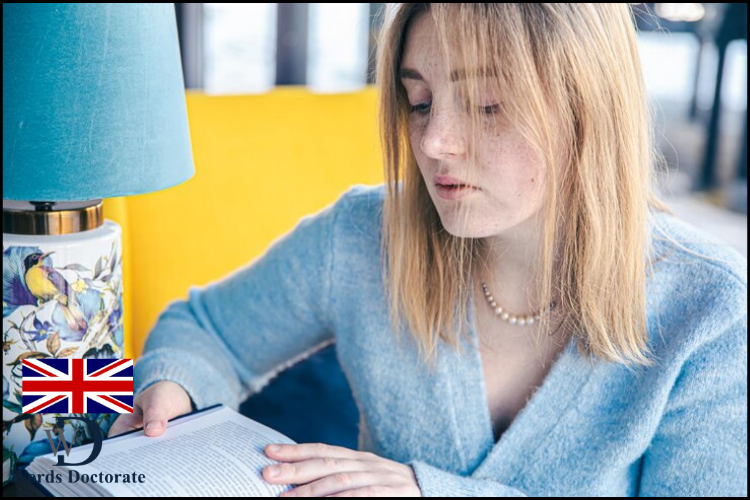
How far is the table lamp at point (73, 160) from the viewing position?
0.77 m

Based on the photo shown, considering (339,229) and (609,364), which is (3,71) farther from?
(609,364)

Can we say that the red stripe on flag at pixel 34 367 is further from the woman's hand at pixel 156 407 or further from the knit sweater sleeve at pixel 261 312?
the knit sweater sleeve at pixel 261 312

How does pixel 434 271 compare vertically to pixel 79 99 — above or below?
below

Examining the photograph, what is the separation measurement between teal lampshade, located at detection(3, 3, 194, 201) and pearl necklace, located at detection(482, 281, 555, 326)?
507 millimetres

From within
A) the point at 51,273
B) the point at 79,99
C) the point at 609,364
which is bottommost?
the point at 609,364

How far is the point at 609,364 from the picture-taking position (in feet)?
3.31

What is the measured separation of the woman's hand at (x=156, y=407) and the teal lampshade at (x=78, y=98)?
0.25 metres

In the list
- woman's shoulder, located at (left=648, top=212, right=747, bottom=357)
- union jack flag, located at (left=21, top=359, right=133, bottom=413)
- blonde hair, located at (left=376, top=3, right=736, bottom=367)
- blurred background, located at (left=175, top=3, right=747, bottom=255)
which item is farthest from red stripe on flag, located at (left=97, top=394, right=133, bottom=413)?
blurred background, located at (left=175, top=3, right=747, bottom=255)

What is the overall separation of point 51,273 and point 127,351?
60cm

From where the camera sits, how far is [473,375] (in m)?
1.06

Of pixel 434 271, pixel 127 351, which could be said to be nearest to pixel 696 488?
pixel 434 271

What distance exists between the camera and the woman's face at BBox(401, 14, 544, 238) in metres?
0.89

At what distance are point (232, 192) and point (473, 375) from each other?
0.70m

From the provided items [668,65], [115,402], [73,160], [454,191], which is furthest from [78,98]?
[668,65]
